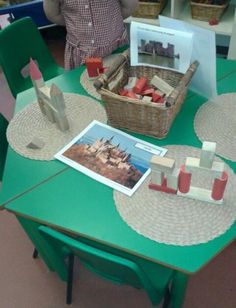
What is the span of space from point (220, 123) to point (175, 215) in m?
0.43

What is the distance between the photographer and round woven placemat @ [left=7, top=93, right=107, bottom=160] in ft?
3.49

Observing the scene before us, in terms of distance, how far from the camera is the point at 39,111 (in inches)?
48.1

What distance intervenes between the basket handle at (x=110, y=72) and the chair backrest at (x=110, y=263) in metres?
0.51

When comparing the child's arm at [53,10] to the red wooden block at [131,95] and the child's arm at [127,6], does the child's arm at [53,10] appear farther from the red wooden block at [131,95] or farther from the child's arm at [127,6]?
the red wooden block at [131,95]

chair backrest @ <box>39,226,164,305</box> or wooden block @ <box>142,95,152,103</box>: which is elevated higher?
wooden block @ <box>142,95,152,103</box>

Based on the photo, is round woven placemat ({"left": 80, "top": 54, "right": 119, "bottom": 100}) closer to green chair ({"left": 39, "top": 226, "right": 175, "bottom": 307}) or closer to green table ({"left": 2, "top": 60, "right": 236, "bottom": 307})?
green table ({"left": 2, "top": 60, "right": 236, "bottom": 307})

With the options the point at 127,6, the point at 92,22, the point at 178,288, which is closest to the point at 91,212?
the point at 178,288

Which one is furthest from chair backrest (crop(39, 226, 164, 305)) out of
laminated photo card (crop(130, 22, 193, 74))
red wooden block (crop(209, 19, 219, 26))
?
red wooden block (crop(209, 19, 219, 26))

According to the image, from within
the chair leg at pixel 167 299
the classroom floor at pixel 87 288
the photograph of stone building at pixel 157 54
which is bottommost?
the classroom floor at pixel 87 288

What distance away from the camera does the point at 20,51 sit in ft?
5.58

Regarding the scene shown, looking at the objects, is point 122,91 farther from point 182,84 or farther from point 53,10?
point 53,10

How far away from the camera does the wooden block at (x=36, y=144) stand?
1.07m

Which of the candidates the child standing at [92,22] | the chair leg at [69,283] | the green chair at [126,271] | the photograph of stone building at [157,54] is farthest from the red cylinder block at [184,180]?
the child standing at [92,22]

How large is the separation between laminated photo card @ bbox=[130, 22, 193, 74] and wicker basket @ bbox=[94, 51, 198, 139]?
0.04m
